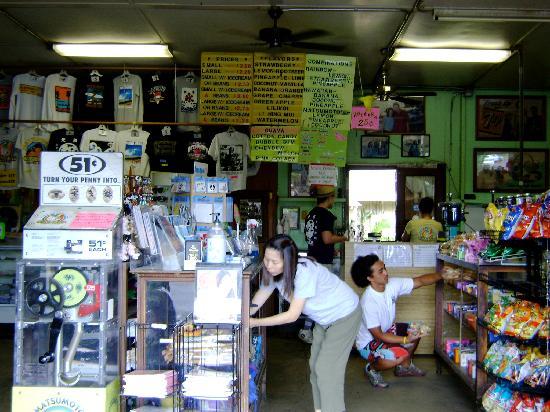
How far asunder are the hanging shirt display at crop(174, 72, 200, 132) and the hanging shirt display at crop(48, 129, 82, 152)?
4.33ft

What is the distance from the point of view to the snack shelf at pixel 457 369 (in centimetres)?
454

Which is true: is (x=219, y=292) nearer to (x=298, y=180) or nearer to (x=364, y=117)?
(x=364, y=117)

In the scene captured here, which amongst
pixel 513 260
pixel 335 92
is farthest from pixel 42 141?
pixel 513 260

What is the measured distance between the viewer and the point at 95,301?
3410mm

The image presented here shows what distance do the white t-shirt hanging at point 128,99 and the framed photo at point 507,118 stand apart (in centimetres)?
494

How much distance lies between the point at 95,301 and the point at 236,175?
13.6 feet

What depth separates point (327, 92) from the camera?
666 cm

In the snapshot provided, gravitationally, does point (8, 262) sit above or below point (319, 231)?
below

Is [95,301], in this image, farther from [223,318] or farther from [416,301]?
[416,301]

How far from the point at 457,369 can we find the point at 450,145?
4.33 metres

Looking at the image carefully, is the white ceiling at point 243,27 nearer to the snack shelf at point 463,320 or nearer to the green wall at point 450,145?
the green wall at point 450,145

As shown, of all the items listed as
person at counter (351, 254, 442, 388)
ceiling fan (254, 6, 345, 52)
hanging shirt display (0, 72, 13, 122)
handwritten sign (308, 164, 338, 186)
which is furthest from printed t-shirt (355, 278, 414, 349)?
hanging shirt display (0, 72, 13, 122)

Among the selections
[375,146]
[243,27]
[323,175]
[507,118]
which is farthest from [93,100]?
[507,118]

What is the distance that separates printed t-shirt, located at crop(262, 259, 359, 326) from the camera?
3.69m
